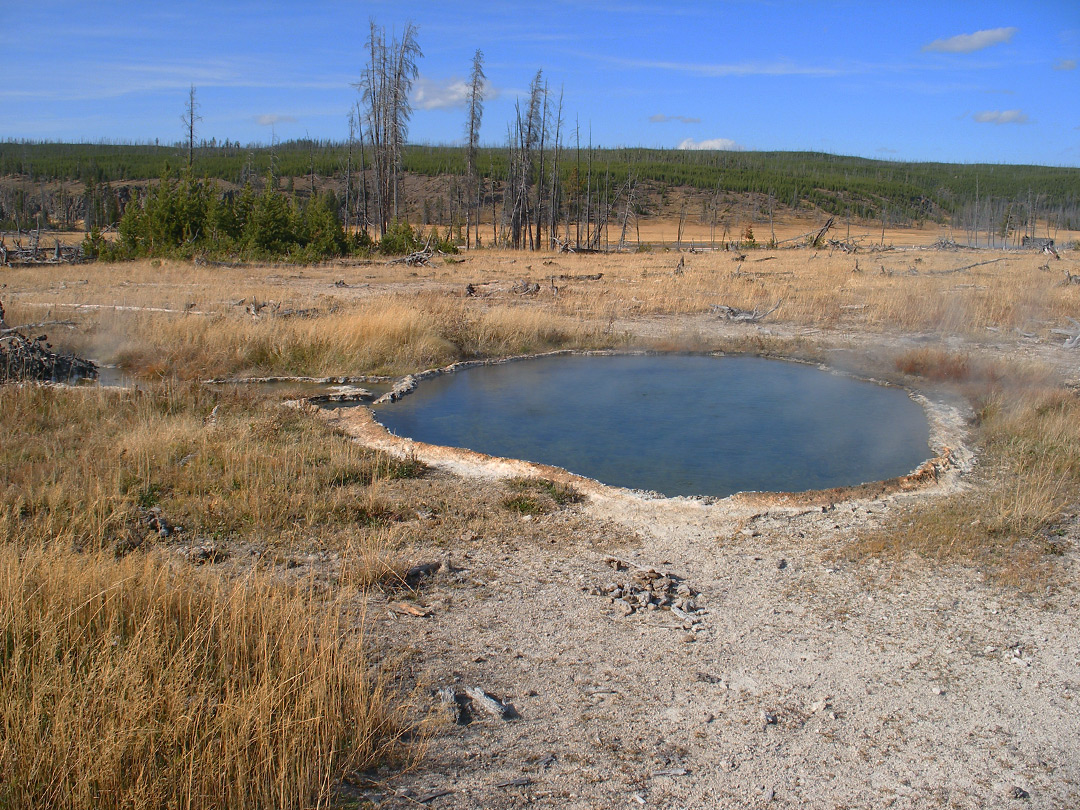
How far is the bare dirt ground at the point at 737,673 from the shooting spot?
11.2 feet

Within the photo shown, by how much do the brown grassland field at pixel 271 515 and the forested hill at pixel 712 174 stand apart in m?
51.0

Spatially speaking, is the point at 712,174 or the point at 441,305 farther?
the point at 712,174

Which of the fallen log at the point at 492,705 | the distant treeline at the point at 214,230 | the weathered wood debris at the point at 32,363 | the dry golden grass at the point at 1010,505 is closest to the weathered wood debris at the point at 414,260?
the distant treeline at the point at 214,230

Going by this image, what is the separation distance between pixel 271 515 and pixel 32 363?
22.7 feet

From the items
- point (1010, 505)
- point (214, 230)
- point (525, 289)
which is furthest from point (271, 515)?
point (214, 230)

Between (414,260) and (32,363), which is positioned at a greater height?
(414,260)

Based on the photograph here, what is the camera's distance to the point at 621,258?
3778 cm

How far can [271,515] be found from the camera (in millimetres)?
6527

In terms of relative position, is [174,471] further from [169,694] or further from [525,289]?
[525,289]

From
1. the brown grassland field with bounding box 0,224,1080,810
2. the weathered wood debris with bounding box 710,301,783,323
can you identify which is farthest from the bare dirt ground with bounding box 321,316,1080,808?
the weathered wood debris with bounding box 710,301,783,323

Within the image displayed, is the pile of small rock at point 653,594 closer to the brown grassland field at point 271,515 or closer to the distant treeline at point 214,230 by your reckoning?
the brown grassland field at point 271,515

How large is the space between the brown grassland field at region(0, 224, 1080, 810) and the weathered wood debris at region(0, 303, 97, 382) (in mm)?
790

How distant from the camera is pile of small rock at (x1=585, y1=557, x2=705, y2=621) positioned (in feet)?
17.3

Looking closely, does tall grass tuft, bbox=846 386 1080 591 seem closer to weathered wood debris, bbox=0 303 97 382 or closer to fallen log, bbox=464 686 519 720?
fallen log, bbox=464 686 519 720
